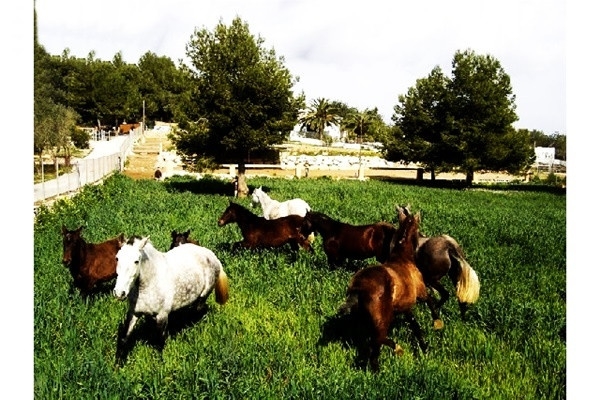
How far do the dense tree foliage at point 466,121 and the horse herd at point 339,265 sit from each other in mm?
8260

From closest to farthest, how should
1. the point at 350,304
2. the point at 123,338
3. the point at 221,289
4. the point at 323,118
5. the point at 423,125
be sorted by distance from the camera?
the point at 350,304
the point at 123,338
the point at 221,289
the point at 423,125
the point at 323,118

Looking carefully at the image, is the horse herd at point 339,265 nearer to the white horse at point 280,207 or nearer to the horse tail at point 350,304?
the horse tail at point 350,304

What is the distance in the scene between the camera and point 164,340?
18.4ft

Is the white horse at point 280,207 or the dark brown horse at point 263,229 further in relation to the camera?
the white horse at point 280,207

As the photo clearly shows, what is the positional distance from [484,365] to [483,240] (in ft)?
20.0

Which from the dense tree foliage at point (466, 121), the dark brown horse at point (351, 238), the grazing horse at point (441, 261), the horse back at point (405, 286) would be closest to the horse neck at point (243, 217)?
the dark brown horse at point (351, 238)

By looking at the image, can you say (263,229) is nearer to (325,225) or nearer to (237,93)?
(325,225)

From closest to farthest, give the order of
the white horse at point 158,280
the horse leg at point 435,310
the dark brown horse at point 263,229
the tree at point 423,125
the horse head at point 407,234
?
1. the white horse at point 158,280
2. the horse head at point 407,234
3. the horse leg at point 435,310
4. the dark brown horse at point 263,229
5. the tree at point 423,125

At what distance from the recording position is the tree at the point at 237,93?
20.6m

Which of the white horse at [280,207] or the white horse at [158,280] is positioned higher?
the white horse at [280,207]

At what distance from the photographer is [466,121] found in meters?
22.4

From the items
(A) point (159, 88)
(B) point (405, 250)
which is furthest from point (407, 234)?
(A) point (159, 88)

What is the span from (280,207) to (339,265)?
13.8 ft
